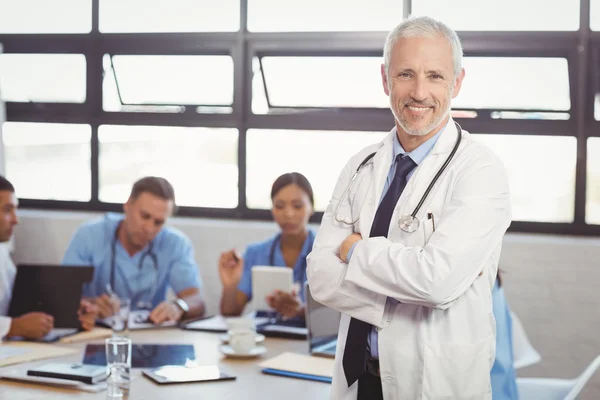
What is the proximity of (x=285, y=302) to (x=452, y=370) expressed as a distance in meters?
1.42

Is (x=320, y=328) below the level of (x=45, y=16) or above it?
below

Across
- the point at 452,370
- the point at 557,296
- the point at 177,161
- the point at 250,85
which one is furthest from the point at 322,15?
the point at 452,370

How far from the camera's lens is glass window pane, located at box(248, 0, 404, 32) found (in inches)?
179

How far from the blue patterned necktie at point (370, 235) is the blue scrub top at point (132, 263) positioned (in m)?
1.96

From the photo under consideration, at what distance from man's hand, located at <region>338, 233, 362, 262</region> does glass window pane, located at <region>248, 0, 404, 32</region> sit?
109 inches

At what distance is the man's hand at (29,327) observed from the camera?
2910 millimetres

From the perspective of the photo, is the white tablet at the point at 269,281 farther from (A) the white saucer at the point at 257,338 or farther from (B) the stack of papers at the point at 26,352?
(B) the stack of papers at the point at 26,352

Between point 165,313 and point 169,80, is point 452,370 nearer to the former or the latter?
point 165,313

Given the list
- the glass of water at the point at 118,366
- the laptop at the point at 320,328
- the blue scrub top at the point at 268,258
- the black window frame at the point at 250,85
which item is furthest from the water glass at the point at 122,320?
the black window frame at the point at 250,85

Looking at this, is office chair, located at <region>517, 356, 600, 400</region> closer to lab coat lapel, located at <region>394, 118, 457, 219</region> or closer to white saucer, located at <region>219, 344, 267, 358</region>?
white saucer, located at <region>219, 344, 267, 358</region>

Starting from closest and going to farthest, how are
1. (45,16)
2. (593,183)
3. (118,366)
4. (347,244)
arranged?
(347,244), (118,366), (593,183), (45,16)

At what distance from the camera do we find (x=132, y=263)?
3.79 meters

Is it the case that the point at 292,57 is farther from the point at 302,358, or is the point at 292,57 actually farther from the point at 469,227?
the point at 469,227

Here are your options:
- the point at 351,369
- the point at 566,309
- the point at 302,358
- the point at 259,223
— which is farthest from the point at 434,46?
the point at 259,223
